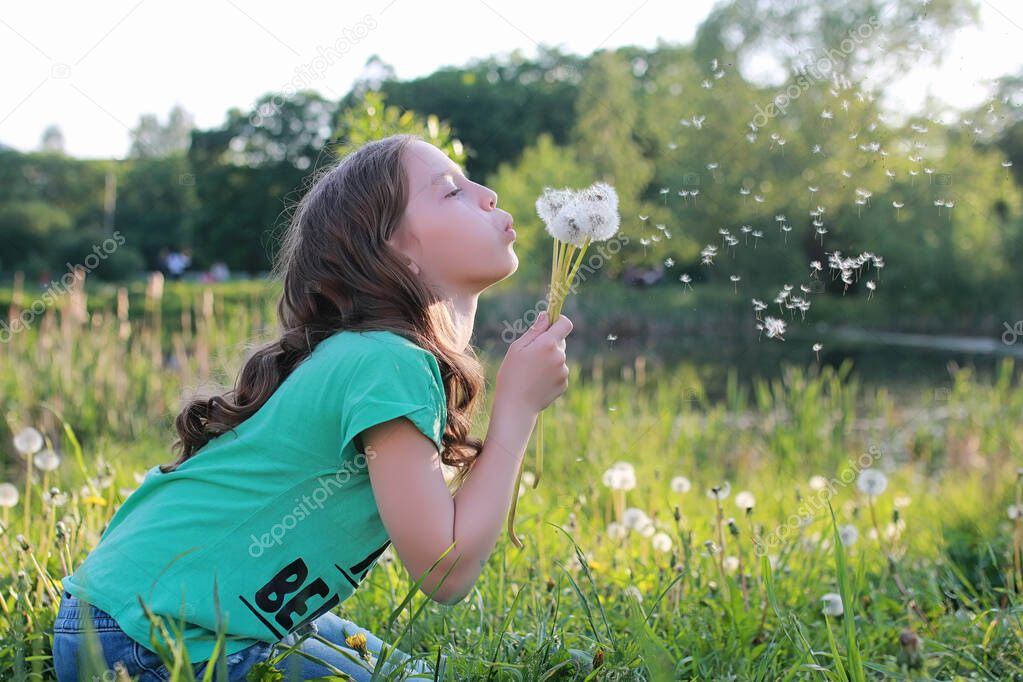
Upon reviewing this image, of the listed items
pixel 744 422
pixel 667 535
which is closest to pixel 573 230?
pixel 667 535

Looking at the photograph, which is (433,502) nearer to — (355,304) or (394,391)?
(394,391)

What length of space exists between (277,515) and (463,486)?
30 cm

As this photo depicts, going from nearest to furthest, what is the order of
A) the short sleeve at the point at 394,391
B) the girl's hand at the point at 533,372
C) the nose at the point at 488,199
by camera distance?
1. the short sleeve at the point at 394,391
2. the girl's hand at the point at 533,372
3. the nose at the point at 488,199

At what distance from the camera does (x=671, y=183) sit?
16484mm

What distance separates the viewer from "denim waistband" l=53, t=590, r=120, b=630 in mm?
1395

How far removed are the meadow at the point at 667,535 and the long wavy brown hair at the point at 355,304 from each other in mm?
393

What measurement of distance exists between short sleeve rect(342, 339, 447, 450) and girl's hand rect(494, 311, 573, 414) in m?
0.13

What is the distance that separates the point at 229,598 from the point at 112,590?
190 millimetres

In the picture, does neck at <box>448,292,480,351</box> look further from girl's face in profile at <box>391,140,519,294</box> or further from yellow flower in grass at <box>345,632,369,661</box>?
yellow flower in grass at <box>345,632,369,661</box>

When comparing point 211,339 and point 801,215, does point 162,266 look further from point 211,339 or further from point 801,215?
point 211,339


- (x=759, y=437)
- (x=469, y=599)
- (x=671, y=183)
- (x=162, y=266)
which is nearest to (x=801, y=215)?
(x=671, y=183)

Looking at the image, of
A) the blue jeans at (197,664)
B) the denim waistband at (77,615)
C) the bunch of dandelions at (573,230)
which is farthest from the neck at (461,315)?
the denim waistband at (77,615)

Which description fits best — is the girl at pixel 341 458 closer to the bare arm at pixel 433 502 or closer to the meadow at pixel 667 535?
the bare arm at pixel 433 502

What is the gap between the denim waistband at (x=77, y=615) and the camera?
1.39m
